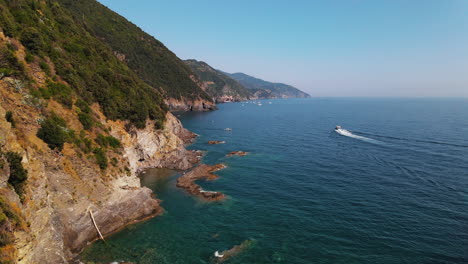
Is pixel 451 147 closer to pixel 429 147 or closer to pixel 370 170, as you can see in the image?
pixel 429 147

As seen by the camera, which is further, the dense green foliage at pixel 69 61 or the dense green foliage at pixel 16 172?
the dense green foliage at pixel 69 61

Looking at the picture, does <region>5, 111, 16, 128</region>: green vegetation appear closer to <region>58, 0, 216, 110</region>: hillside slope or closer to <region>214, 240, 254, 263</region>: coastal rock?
<region>214, 240, 254, 263</region>: coastal rock

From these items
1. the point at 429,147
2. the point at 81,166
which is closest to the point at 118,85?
the point at 81,166

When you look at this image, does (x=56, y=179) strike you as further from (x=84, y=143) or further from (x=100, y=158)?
(x=84, y=143)

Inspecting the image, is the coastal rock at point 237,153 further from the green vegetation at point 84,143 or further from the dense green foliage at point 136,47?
the dense green foliage at point 136,47

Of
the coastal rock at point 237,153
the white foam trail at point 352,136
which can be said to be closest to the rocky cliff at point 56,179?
the coastal rock at point 237,153

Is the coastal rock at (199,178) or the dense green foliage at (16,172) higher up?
the dense green foliage at (16,172)

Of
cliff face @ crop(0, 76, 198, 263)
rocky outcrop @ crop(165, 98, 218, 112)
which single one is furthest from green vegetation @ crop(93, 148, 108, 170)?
rocky outcrop @ crop(165, 98, 218, 112)

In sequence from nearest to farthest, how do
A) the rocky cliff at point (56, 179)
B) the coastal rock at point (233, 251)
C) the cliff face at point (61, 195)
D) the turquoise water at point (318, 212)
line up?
1. the rocky cliff at point (56, 179)
2. the cliff face at point (61, 195)
3. the coastal rock at point (233, 251)
4. the turquoise water at point (318, 212)
